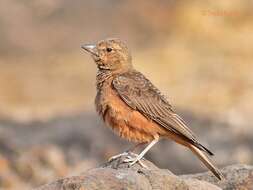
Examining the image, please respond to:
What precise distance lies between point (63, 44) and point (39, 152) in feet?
34.7

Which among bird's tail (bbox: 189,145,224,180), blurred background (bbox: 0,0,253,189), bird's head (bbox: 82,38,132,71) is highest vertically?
blurred background (bbox: 0,0,253,189)

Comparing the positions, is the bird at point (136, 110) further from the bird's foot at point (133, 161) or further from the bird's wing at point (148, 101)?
the bird's foot at point (133, 161)

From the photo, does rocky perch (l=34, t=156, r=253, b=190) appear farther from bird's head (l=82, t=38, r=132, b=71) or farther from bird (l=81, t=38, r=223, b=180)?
bird's head (l=82, t=38, r=132, b=71)

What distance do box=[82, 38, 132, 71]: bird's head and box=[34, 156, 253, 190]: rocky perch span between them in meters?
1.77

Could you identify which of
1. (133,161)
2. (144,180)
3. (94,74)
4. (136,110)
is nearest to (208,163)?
(133,161)

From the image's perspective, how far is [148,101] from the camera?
1260 centimetres

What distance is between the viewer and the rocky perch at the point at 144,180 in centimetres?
966

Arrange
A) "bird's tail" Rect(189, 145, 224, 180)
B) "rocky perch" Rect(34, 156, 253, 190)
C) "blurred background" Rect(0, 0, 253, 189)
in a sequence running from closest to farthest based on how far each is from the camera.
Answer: "rocky perch" Rect(34, 156, 253, 190), "bird's tail" Rect(189, 145, 224, 180), "blurred background" Rect(0, 0, 253, 189)

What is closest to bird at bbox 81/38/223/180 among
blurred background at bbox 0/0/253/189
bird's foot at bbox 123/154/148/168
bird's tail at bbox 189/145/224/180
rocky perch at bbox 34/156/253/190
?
bird's tail at bbox 189/145/224/180

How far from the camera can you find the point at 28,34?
102 feet

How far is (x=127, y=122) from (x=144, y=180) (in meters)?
2.16

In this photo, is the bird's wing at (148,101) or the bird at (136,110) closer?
the bird at (136,110)

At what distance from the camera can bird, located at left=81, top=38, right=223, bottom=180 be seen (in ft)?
40.0

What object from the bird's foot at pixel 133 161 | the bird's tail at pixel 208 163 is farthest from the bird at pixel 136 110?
the bird's foot at pixel 133 161
